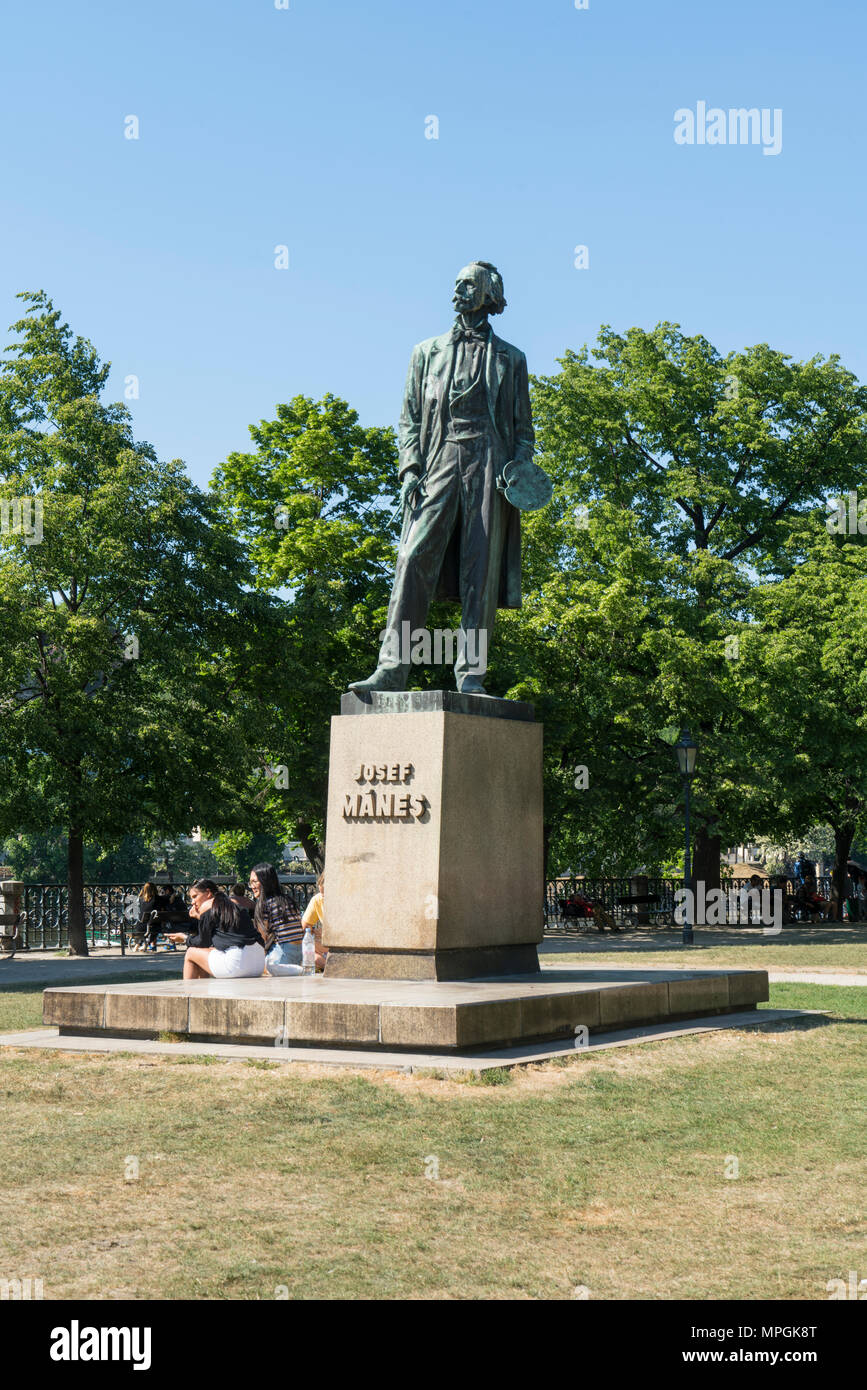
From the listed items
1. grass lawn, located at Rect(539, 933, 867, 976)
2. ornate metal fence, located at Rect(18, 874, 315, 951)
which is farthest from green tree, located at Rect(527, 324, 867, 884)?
ornate metal fence, located at Rect(18, 874, 315, 951)

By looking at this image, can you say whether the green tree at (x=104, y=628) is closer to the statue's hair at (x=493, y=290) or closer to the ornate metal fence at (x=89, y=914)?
the ornate metal fence at (x=89, y=914)

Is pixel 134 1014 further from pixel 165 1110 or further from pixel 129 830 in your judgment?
pixel 129 830

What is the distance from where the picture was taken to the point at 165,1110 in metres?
7.50

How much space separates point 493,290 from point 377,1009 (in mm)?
6145

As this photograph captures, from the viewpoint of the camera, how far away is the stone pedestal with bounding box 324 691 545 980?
10.6 meters

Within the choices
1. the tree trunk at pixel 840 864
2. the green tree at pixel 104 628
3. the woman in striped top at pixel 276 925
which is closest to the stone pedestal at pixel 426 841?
the woman in striped top at pixel 276 925

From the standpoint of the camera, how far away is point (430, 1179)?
6.17 metres

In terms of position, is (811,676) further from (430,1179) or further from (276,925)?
(430,1179)

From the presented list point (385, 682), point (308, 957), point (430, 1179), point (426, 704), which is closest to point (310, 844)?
point (308, 957)

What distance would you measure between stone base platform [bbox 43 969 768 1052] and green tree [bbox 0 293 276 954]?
50.2 ft

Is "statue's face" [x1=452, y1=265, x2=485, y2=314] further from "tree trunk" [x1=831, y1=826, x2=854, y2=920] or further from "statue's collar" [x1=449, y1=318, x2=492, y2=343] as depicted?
"tree trunk" [x1=831, y1=826, x2=854, y2=920]

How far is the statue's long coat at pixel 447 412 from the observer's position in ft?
39.3

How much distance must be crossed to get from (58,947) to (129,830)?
184 inches

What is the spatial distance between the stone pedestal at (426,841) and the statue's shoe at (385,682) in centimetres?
13
